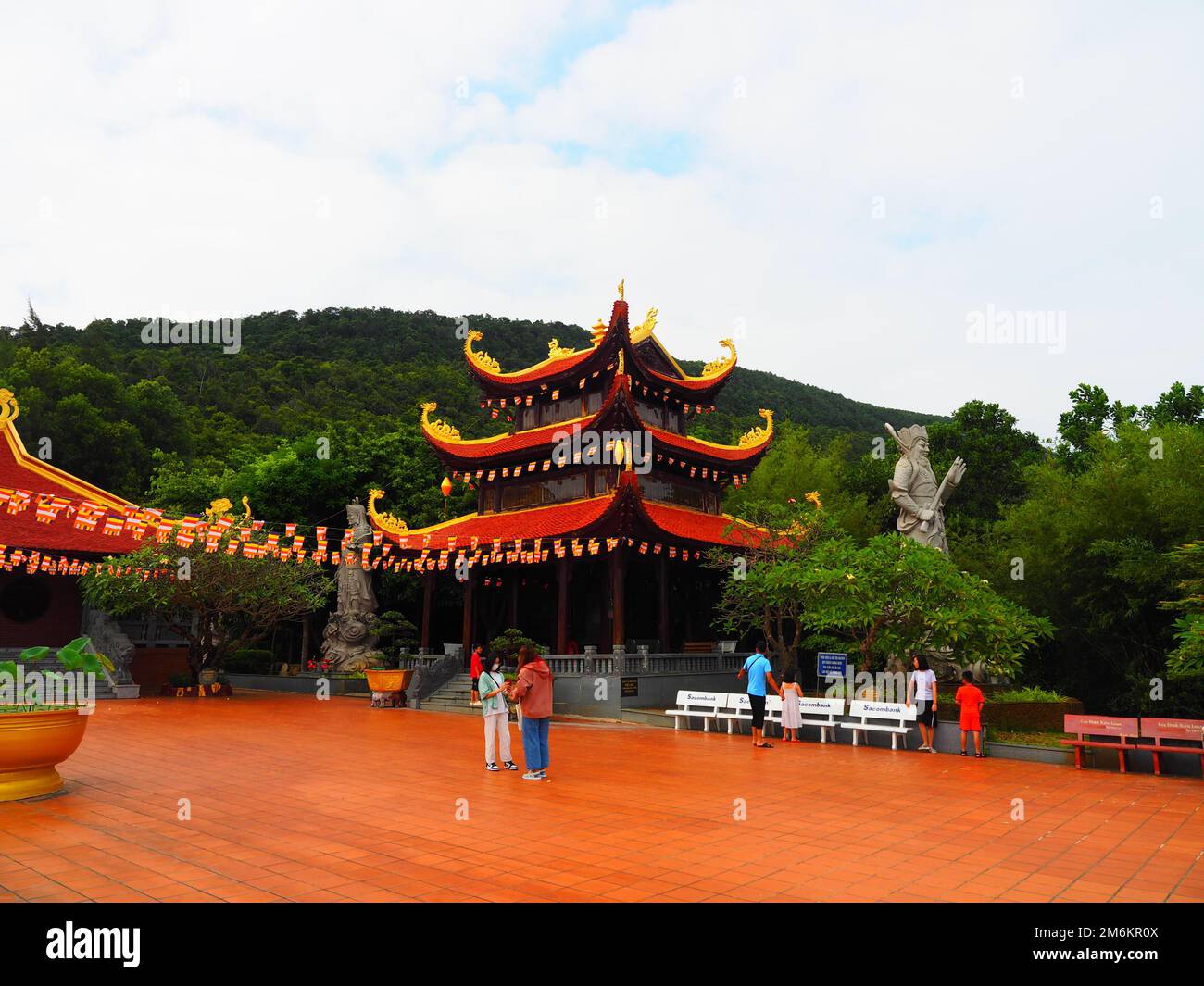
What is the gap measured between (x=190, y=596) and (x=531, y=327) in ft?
182

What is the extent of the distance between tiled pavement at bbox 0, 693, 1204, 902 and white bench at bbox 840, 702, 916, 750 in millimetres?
708

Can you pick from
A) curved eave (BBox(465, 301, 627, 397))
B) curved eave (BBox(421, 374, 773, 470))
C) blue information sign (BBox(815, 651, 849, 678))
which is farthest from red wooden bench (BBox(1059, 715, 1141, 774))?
curved eave (BBox(465, 301, 627, 397))

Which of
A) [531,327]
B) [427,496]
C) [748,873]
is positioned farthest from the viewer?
[531,327]

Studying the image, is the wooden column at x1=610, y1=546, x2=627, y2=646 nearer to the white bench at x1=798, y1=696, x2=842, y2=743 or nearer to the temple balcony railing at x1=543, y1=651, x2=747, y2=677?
the temple balcony railing at x1=543, y1=651, x2=747, y2=677

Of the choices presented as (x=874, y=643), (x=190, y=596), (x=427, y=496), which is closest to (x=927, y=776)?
(x=874, y=643)

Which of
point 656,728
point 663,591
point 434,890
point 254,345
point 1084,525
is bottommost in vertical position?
point 656,728

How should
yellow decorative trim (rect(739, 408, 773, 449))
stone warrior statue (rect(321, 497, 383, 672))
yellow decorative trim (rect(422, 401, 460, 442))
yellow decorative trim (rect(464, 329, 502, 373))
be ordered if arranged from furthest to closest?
yellow decorative trim (rect(464, 329, 502, 373)) < stone warrior statue (rect(321, 497, 383, 672)) < yellow decorative trim (rect(739, 408, 773, 449)) < yellow decorative trim (rect(422, 401, 460, 442))

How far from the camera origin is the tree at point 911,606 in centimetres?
1564

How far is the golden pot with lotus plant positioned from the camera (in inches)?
349

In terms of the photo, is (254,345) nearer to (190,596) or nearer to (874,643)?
(190,596)

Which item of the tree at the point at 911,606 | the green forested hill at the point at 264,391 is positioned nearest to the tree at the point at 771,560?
the tree at the point at 911,606

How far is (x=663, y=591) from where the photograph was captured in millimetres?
25062

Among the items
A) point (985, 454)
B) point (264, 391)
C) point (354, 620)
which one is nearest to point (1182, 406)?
point (985, 454)

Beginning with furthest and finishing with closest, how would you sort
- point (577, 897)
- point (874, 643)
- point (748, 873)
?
point (874, 643) < point (748, 873) < point (577, 897)
